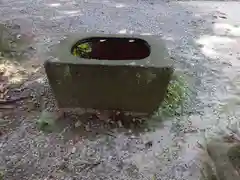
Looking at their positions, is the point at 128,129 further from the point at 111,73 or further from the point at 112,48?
the point at 112,48

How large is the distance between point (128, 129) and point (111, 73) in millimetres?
463

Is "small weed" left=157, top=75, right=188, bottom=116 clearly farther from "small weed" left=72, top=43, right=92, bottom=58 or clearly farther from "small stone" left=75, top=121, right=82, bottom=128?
"small weed" left=72, top=43, right=92, bottom=58

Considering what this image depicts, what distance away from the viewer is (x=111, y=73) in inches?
88.2

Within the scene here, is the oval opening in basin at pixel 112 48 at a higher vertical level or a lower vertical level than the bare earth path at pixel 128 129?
higher

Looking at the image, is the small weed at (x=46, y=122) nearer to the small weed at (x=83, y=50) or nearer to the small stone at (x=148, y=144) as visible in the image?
the small weed at (x=83, y=50)

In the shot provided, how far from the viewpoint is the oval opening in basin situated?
8.32 ft

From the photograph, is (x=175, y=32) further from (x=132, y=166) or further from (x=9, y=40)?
(x=132, y=166)

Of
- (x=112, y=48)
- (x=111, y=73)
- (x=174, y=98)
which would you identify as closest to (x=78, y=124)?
(x=111, y=73)

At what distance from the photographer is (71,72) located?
2.26m

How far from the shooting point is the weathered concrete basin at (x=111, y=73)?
87.2 inches

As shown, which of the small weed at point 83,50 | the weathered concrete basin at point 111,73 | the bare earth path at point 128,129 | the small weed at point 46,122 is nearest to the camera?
the bare earth path at point 128,129

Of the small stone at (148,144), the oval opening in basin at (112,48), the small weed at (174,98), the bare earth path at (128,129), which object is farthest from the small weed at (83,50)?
the small stone at (148,144)

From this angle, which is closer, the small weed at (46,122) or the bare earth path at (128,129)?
the bare earth path at (128,129)

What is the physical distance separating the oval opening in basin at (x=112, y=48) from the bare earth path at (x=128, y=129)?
55 cm
